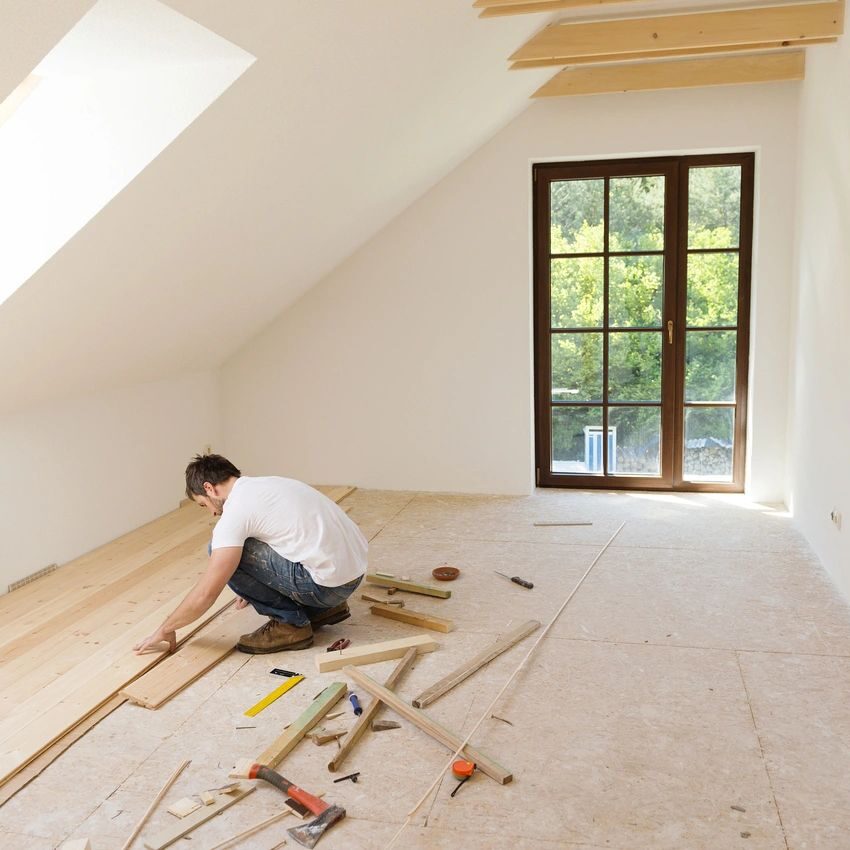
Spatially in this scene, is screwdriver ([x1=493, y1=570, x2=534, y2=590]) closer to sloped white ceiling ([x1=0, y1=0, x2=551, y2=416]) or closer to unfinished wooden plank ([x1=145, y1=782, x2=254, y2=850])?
unfinished wooden plank ([x1=145, y1=782, x2=254, y2=850])

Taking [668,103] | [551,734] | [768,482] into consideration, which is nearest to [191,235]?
[551,734]

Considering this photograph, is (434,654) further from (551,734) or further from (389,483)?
(389,483)

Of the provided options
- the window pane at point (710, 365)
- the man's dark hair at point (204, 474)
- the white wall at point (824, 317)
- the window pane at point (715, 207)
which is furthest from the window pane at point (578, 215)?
the man's dark hair at point (204, 474)

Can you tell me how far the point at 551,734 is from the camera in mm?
2662

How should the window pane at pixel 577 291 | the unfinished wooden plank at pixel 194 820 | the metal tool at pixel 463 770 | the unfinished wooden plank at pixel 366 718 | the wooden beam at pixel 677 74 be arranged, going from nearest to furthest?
the unfinished wooden plank at pixel 194 820
the metal tool at pixel 463 770
the unfinished wooden plank at pixel 366 718
the wooden beam at pixel 677 74
the window pane at pixel 577 291

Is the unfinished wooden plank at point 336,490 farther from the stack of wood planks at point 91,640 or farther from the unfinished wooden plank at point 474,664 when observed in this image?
the unfinished wooden plank at point 474,664

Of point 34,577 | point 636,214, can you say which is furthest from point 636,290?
point 34,577

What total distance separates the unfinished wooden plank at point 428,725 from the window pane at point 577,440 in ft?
10.0

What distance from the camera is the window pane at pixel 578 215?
5488 millimetres

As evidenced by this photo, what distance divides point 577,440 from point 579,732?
3292mm

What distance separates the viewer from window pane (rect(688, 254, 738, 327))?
5.39 meters

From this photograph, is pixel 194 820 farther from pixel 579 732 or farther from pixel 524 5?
pixel 524 5

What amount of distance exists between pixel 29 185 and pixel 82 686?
5.88 feet

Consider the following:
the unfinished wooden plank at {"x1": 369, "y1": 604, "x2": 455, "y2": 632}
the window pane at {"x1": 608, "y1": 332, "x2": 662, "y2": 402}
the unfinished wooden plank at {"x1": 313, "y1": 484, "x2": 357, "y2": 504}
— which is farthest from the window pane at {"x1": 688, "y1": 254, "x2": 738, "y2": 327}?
the unfinished wooden plank at {"x1": 369, "y1": 604, "x2": 455, "y2": 632}
